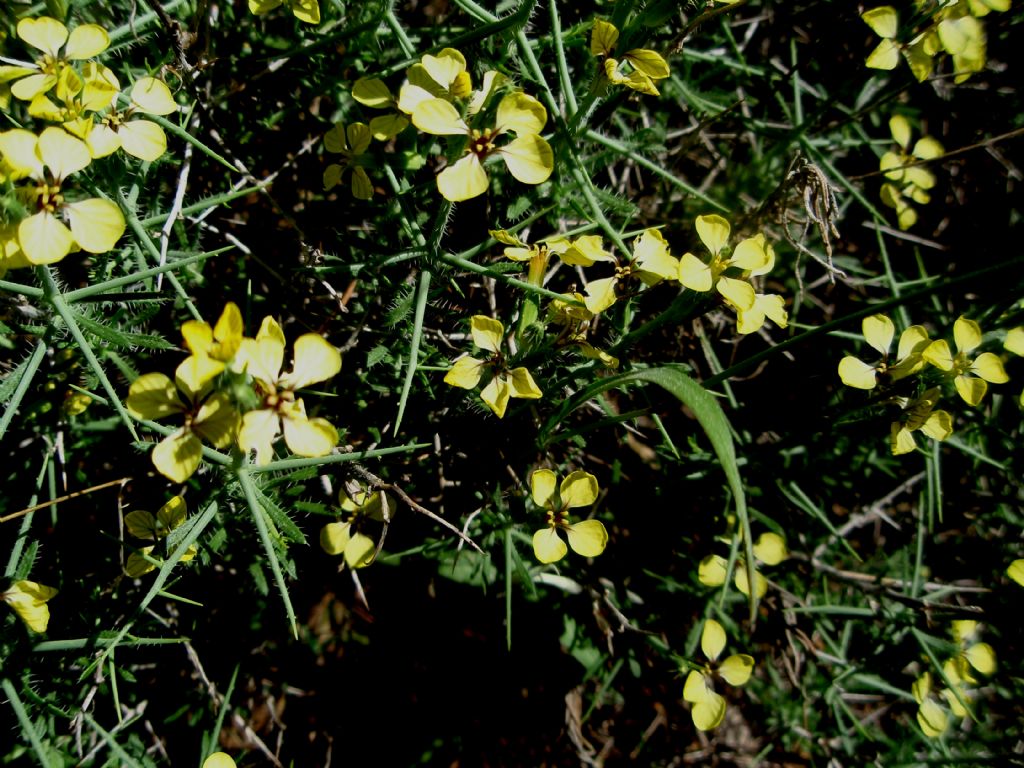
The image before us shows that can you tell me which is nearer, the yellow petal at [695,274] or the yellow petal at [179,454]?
the yellow petal at [179,454]

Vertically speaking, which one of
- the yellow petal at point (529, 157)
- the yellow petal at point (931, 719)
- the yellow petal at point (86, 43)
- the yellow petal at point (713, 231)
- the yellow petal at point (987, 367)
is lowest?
the yellow petal at point (931, 719)

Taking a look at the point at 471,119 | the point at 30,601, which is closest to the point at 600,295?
the point at 471,119

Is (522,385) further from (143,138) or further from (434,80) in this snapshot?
(143,138)

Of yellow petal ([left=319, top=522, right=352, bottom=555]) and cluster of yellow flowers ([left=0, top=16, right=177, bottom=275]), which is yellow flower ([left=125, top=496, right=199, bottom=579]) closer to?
yellow petal ([left=319, top=522, right=352, bottom=555])

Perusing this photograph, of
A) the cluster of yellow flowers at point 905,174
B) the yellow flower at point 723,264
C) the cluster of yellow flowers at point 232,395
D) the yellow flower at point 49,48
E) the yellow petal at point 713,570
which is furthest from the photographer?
the cluster of yellow flowers at point 905,174

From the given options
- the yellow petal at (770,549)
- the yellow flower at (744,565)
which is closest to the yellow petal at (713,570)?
the yellow flower at (744,565)

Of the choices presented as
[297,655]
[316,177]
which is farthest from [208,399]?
[297,655]

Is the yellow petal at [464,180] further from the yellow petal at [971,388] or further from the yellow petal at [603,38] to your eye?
the yellow petal at [971,388]
